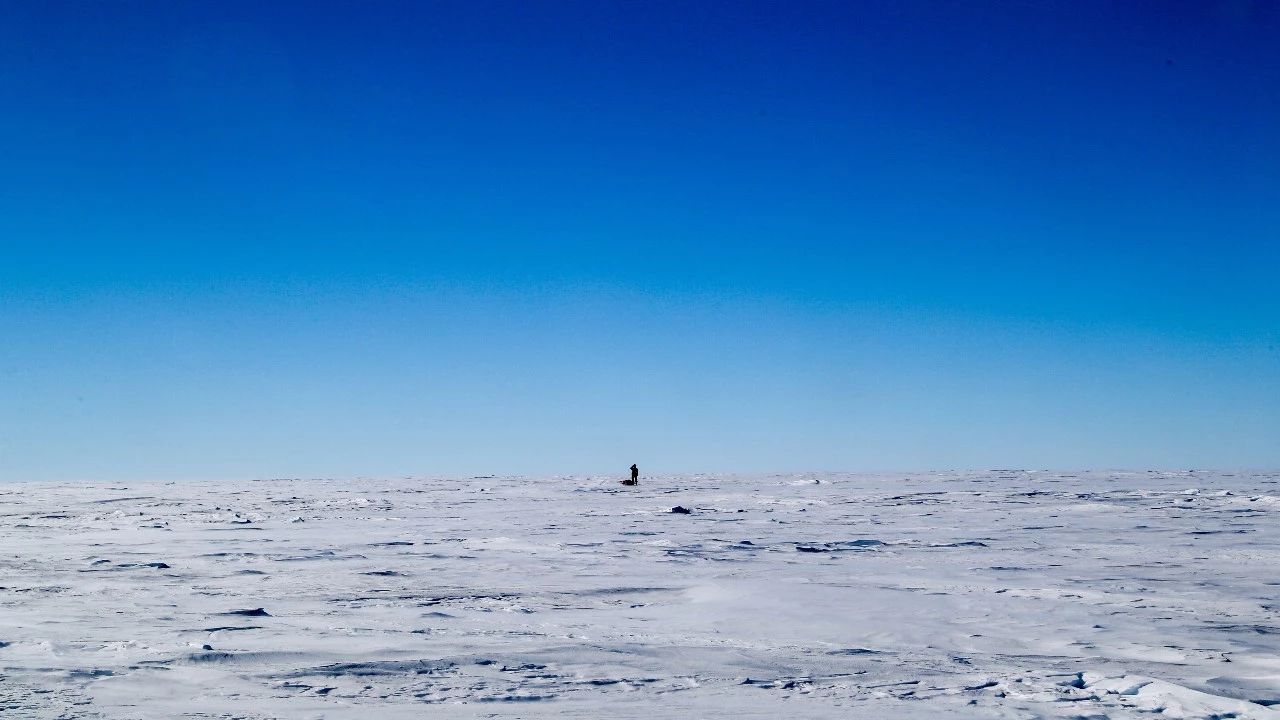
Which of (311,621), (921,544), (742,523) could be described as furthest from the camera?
(742,523)

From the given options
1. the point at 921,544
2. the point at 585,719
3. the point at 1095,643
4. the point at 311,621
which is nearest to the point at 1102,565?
the point at 921,544

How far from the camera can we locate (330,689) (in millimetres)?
4781

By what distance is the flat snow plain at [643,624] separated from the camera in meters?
4.61

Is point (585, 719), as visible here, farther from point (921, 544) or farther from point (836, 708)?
point (921, 544)

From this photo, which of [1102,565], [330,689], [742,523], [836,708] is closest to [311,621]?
[330,689]

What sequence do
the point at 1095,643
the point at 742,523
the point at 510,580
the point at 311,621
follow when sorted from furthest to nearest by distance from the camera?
the point at 742,523
the point at 510,580
the point at 311,621
the point at 1095,643

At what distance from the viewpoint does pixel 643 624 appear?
6.66 m

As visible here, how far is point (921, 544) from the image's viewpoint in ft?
40.7

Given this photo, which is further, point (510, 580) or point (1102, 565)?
point (1102, 565)

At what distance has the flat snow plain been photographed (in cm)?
461

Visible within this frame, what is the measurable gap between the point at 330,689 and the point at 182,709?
75cm

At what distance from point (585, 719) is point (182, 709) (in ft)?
6.95

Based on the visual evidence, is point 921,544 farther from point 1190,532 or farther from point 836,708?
point 836,708

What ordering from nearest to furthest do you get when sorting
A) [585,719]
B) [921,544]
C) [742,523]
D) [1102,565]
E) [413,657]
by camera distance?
[585,719], [413,657], [1102,565], [921,544], [742,523]
